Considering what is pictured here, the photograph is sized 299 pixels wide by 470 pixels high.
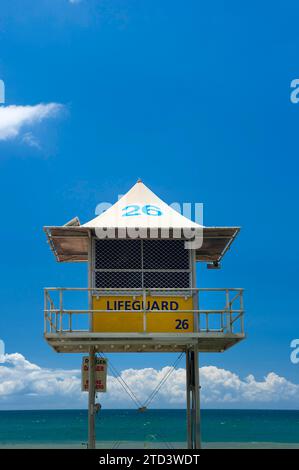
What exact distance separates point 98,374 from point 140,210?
5.22m

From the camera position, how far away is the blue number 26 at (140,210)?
2348 cm

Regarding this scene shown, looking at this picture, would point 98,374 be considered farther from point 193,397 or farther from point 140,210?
point 140,210

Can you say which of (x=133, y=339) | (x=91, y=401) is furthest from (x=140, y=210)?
(x=91, y=401)

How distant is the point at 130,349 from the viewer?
77.8 feet

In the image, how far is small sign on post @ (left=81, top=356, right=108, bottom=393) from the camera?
23.2 m

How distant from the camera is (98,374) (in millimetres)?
23281

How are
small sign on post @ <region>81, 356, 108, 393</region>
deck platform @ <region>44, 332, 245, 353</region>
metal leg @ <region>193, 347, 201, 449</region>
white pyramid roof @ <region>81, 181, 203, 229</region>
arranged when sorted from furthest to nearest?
small sign on post @ <region>81, 356, 108, 393</region> → white pyramid roof @ <region>81, 181, 203, 229</region> → metal leg @ <region>193, 347, 201, 449</region> → deck platform @ <region>44, 332, 245, 353</region>

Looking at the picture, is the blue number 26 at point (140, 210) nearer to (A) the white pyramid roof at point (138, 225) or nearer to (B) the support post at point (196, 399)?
(A) the white pyramid roof at point (138, 225)

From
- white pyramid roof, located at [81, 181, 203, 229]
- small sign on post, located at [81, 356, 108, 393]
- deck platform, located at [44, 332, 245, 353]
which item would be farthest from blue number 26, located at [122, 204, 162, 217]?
small sign on post, located at [81, 356, 108, 393]

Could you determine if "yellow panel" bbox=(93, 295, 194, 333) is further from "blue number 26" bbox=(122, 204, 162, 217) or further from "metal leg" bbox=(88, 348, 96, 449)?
"blue number 26" bbox=(122, 204, 162, 217)
